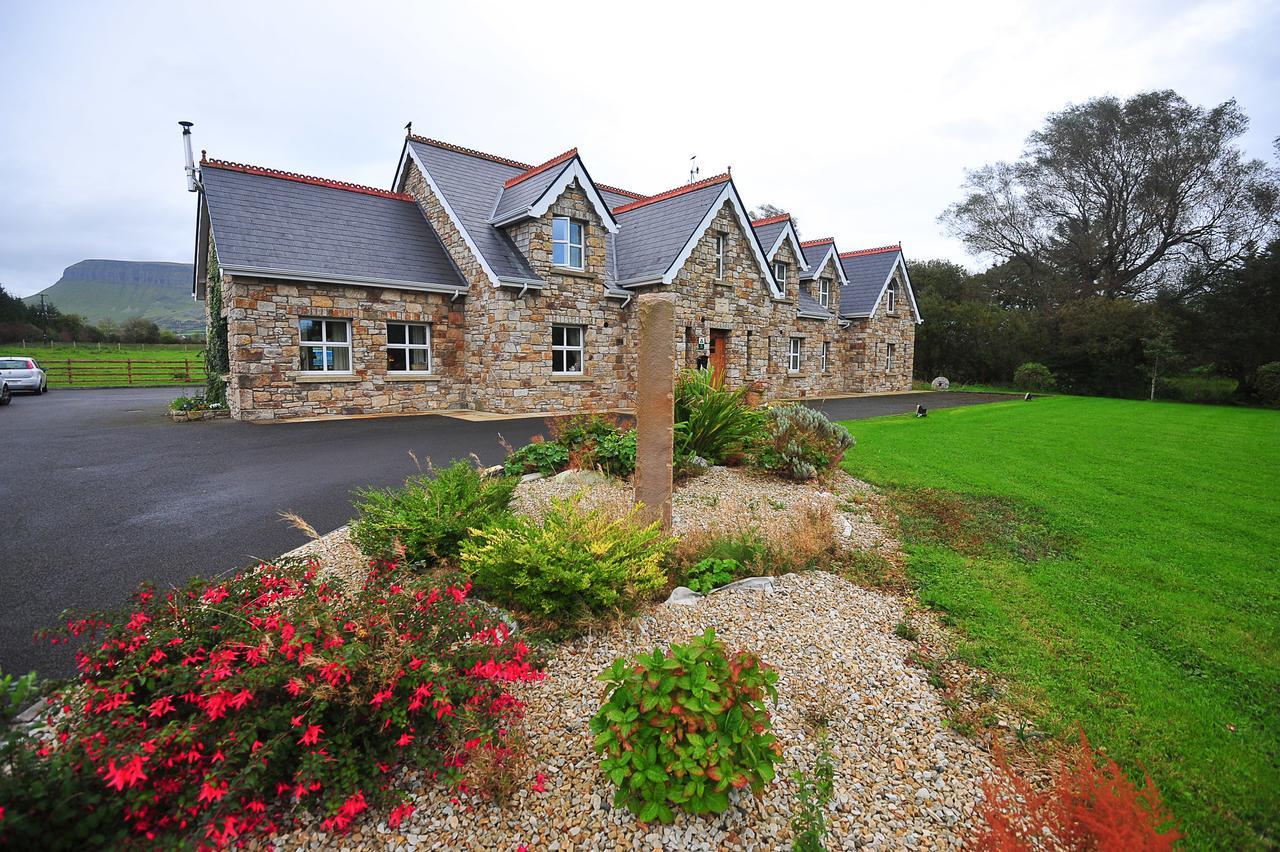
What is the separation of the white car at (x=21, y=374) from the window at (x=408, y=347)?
1691cm

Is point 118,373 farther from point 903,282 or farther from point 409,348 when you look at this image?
point 903,282

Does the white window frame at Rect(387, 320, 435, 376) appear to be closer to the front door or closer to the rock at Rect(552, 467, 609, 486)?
the front door

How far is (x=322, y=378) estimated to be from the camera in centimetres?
1484

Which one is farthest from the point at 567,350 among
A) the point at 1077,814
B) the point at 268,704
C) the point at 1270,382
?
the point at 1270,382

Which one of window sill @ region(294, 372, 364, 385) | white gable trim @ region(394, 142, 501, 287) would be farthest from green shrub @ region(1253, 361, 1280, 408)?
window sill @ region(294, 372, 364, 385)

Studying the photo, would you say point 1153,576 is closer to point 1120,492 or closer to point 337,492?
point 1120,492

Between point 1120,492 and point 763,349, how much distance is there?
14.7m

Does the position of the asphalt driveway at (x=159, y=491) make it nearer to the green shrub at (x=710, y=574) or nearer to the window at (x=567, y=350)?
the window at (x=567, y=350)

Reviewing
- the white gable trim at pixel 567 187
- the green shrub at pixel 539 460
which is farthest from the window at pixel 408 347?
the green shrub at pixel 539 460

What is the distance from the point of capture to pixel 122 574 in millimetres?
4766

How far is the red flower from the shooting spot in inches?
71.2

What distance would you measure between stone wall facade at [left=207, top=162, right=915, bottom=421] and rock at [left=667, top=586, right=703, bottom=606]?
12.4 m

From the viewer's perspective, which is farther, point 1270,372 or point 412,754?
point 1270,372

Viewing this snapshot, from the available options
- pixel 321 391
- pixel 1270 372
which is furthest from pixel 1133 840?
pixel 1270 372
